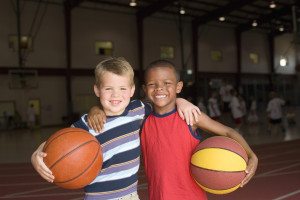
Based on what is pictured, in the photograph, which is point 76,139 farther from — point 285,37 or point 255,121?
point 285,37

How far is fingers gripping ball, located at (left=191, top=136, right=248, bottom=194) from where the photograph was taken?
2775 millimetres

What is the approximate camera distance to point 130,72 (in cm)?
282

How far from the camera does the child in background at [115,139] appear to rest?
271cm

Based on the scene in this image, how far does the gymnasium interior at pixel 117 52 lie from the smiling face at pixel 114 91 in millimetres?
7836

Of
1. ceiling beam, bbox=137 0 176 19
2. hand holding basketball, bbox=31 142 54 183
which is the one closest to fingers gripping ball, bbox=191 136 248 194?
hand holding basketball, bbox=31 142 54 183

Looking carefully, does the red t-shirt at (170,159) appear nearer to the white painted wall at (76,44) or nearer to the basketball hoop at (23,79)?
the basketball hoop at (23,79)

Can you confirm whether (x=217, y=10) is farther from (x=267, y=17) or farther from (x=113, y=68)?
(x=113, y=68)

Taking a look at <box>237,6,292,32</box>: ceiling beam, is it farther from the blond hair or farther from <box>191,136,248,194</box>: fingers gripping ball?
the blond hair

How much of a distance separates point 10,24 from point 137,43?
8.90m

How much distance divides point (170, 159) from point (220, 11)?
2852 cm

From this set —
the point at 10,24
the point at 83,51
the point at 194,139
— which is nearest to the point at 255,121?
the point at 83,51

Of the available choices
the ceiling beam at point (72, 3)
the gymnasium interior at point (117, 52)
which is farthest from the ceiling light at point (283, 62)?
the ceiling beam at point (72, 3)

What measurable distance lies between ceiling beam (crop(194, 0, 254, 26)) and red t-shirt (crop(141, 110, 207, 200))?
88.0ft

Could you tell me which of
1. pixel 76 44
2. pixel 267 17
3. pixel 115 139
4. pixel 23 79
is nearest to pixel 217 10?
pixel 267 17
